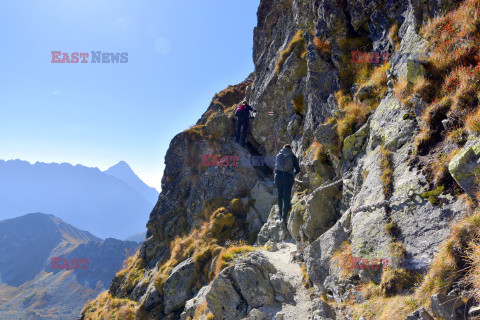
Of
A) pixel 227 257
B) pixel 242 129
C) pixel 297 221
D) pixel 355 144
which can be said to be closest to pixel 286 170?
pixel 297 221

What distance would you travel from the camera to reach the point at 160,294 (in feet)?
61.4

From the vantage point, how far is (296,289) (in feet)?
30.2

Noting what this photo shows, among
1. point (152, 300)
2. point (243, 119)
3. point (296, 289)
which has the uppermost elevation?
point (243, 119)

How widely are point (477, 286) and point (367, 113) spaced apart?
24.7ft

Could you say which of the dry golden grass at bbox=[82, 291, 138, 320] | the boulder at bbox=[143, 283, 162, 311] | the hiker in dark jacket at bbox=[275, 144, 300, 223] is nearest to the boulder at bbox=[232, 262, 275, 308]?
the hiker in dark jacket at bbox=[275, 144, 300, 223]

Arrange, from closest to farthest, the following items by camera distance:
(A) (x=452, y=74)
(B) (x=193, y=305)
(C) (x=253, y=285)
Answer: (A) (x=452, y=74)
(C) (x=253, y=285)
(B) (x=193, y=305)

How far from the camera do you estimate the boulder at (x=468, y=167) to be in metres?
4.66

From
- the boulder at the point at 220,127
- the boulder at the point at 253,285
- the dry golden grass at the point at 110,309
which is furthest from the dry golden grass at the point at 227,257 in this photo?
the boulder at the point at 220,127

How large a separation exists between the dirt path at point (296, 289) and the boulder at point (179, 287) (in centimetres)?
768

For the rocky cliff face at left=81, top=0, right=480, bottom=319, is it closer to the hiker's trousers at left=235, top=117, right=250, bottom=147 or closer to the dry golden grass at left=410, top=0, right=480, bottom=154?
the dry golden grass at left=410, top=0, right=480, bottom=154

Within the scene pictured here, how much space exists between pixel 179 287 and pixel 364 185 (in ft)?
49.8

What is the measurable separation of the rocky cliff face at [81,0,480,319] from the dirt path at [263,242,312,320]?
0.31ft

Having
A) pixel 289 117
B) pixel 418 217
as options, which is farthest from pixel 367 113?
pixel 289 117

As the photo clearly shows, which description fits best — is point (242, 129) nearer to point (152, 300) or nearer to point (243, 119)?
point (243, 119)
